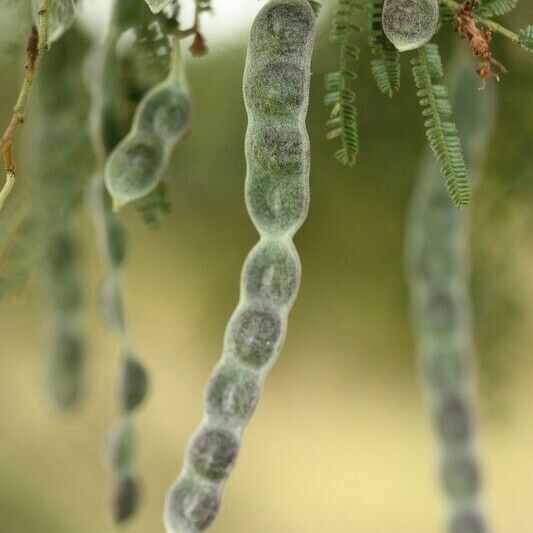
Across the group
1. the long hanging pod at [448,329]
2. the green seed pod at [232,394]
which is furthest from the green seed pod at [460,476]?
the green seed pod at [232,394]

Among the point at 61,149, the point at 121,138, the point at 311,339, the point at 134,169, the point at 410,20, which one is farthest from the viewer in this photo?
the point at 311,339

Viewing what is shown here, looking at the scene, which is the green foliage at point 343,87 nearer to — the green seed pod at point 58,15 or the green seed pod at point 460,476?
the green seed pod at point 58,15

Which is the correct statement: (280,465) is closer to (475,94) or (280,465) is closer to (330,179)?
(330,179)

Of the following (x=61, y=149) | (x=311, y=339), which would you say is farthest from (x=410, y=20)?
(x=311, y=339)

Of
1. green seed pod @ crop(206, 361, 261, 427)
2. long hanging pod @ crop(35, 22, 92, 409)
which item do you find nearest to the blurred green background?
long hanging pod @ crop(35, 22, 92, 409)

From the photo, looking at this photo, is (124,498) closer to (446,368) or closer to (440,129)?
(446,368)
